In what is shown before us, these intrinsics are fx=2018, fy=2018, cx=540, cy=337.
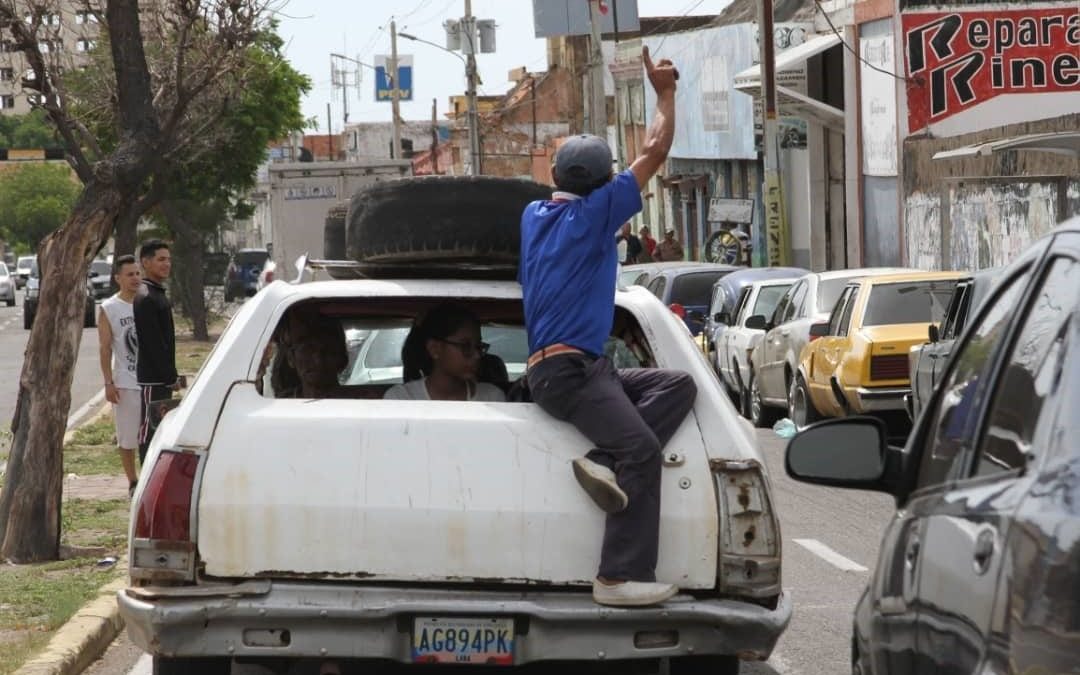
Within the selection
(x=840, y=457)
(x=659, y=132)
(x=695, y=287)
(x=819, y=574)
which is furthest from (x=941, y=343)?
(x=695, y=287)

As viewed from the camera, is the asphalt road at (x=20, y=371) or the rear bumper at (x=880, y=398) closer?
the rear bumper at (x=880, y=398)

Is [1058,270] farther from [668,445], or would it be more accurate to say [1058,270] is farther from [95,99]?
[95,99]

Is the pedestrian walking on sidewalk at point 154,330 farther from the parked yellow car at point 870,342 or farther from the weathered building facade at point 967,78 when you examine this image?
the weathered building facade at point 967,78

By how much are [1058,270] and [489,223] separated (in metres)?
3.73

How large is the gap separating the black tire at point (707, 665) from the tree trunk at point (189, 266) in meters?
35.2

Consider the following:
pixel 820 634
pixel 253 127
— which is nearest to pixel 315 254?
pixel 253 127

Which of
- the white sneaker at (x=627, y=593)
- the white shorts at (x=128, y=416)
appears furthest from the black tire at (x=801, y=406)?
the white sneaker at (x=627, y=593)

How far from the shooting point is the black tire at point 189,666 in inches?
245

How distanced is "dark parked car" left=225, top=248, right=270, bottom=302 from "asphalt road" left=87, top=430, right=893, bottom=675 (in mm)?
38738

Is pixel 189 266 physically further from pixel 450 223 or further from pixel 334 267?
pixel 450 223

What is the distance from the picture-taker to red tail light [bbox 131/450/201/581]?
19.4 feet

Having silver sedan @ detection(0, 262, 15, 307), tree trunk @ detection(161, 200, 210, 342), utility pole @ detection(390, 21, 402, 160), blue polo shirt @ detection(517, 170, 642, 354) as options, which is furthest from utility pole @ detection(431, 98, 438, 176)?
blue polo shirt @ detection(517, 170, 642, 354)

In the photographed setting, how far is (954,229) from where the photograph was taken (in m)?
29.9

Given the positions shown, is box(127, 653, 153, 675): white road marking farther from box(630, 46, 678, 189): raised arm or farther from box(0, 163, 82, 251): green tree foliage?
box(0, 163, 82, 251): green tree foliage
